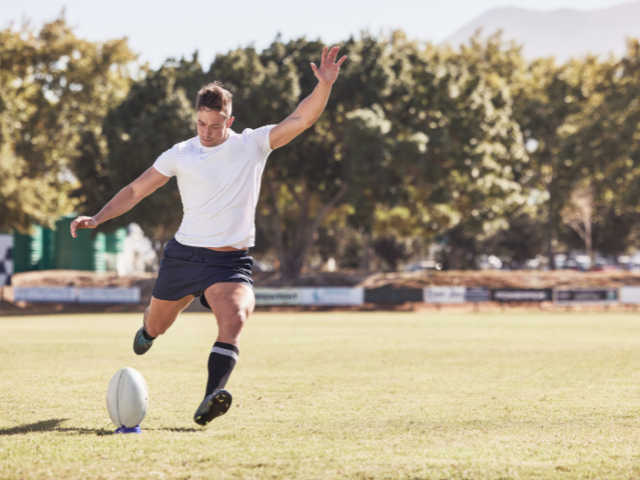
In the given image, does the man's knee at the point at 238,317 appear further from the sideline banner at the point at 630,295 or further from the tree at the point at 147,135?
the sideline banner at the point at 630,295

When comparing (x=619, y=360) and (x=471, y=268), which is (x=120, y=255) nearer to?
(x=471, y=268)

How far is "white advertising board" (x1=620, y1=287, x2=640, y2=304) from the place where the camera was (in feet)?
103

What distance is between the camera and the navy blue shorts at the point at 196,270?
17.3 ft

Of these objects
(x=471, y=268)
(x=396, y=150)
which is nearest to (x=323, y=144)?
(x=396, y=150)

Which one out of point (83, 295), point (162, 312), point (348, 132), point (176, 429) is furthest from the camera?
point (83, 295)

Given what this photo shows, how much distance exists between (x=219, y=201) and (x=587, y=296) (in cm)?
2980

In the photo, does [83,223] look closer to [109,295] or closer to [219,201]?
[219,201]

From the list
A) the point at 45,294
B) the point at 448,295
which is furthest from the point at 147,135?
the point at 448,295

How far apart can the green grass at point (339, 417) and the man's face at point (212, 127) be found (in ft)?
7.04

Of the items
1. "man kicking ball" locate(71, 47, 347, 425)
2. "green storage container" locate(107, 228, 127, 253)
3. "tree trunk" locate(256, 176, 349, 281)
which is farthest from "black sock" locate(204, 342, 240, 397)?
"green storage container" locate(107, 228, 127, 253)

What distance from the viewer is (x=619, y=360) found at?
10680 mm

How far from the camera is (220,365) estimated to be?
491 centimetres

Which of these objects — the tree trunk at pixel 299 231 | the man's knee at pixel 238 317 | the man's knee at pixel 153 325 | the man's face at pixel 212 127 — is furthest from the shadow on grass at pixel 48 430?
the tree trunk at pixel 299 231

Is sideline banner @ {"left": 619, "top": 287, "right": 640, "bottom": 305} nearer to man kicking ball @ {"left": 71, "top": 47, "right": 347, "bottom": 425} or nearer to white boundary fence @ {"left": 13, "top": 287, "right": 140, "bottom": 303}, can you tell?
white boundary fence @ {"left": 13, "top": 287, "right": 140, "bottom": 303}
